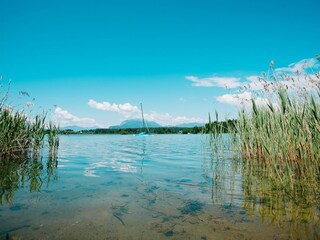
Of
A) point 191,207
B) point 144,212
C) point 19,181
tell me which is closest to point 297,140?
point 191,207

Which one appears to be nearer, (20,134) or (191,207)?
(191,207)

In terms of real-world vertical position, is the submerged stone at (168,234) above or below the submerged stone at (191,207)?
above

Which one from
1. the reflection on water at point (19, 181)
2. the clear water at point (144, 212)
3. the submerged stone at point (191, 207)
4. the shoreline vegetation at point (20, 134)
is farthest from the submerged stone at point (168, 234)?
the shoreline vegetation at point (20, 134)

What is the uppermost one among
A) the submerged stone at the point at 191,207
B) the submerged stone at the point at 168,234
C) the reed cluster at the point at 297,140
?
the reed cluster at the point at 297,140

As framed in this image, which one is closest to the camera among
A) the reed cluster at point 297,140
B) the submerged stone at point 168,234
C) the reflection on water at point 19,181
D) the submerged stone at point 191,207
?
the submerged stone at point 168,234

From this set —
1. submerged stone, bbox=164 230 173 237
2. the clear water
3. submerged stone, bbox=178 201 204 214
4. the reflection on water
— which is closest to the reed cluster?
the clear water

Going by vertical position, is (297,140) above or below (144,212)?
above

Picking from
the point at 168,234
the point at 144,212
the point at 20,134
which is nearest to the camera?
the point at 168,234

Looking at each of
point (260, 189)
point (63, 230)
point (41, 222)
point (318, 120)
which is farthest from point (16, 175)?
point (318, 120)

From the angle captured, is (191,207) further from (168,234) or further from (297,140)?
(297,140)

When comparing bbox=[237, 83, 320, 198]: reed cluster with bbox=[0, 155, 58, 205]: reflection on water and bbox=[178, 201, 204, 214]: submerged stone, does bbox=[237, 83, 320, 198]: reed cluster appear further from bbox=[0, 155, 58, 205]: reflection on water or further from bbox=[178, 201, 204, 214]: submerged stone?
bbox=[0, 155, 58, 205]: reflection on water

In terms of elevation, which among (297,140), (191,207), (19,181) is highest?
(297,140)

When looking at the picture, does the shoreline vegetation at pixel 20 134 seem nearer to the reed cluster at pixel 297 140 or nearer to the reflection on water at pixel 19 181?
the reflection on water at pixel 19 181

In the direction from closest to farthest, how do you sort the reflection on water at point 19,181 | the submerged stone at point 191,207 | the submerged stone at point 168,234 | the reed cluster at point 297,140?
1. the submerged stone at point 168,234
2. the submerged stone at point 191,207
3. the reflection on water at point 19,181
4. the reed cluster at point 297,140
